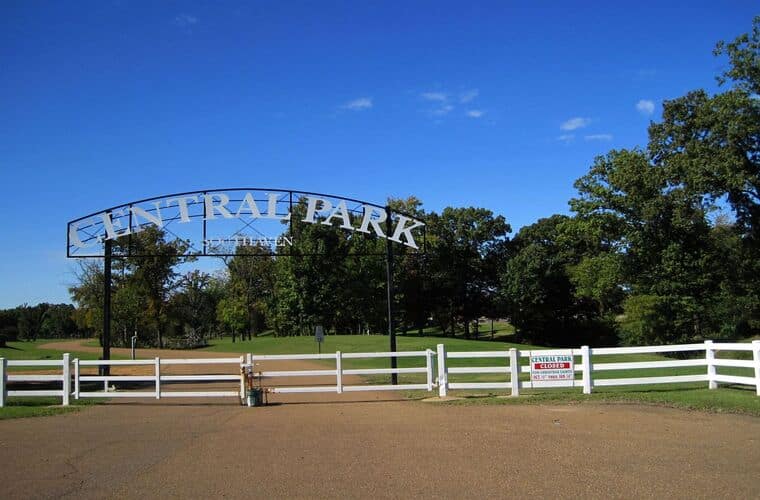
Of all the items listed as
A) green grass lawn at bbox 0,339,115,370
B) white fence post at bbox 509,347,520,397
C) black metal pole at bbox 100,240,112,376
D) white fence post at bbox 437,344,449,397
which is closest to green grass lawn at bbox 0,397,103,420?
black metal pole at bbox 100,240,112,376

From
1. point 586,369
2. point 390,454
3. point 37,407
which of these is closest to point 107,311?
point 37,407

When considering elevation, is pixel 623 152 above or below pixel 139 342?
above

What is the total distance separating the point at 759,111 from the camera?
3950cm

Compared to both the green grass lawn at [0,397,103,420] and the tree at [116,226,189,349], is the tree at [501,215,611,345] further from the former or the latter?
the green grass lawn at [0,397,103,420]

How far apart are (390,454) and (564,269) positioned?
68.1 m

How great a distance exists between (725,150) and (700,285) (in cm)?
1209

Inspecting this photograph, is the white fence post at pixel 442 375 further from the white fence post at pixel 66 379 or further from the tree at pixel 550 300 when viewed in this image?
the tree at pixel 550 300

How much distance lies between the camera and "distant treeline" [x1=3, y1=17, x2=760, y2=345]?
4222 centimetres

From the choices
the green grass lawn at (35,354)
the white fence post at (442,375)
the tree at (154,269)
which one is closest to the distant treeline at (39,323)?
the tree at (154,269)

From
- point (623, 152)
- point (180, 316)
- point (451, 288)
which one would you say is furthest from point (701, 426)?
point (180, 316)

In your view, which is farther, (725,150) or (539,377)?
(725,150)

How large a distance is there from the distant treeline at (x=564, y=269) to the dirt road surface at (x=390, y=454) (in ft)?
39.8

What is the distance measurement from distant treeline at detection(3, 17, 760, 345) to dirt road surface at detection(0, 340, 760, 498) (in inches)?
477

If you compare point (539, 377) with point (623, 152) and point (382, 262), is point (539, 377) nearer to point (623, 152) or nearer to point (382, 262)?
point (623, 152)
